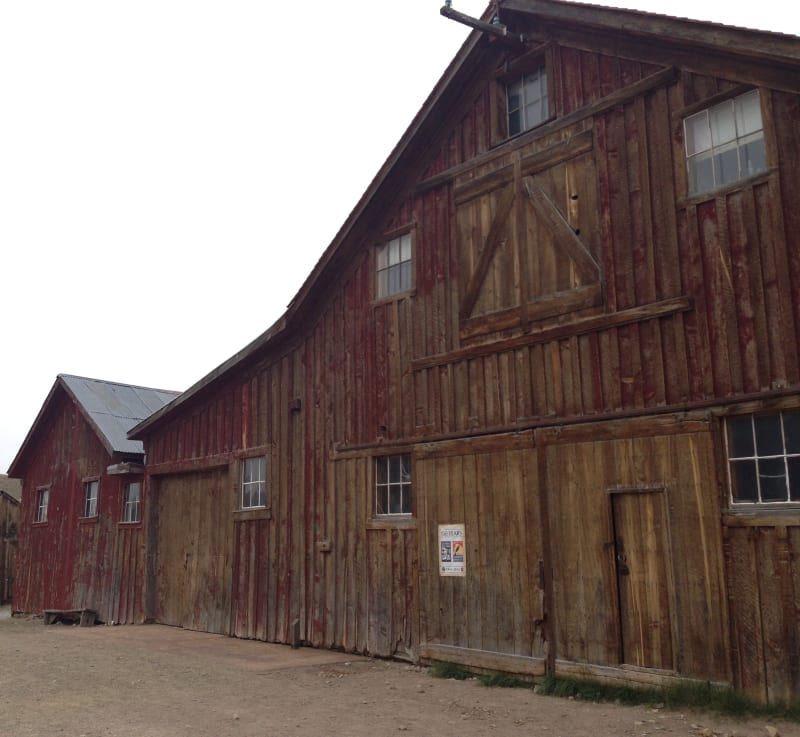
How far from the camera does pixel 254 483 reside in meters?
14.0

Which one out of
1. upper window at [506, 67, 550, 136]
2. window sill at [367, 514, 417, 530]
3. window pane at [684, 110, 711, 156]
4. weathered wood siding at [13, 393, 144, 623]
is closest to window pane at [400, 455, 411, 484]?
window sill at [367, 514, 417, 530]

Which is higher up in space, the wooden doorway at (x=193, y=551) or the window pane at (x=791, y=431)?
the window pane at (x=791, y=431)

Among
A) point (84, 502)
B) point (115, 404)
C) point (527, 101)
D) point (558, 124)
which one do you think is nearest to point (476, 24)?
point (527, 101)

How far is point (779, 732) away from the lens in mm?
6582

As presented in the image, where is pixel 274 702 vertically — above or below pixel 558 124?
below

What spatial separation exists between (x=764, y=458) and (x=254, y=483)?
8870 mm

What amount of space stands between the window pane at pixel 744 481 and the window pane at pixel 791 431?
1.24ft

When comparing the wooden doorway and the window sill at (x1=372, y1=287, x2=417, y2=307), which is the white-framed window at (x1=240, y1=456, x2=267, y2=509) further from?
the window sill at (x1=372, y1=287, x2=417, y2=307)

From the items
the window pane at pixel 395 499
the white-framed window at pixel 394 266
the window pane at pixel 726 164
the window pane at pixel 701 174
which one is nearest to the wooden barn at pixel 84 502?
the window pane at pixel 395 499

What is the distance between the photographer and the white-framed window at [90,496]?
1906 cm

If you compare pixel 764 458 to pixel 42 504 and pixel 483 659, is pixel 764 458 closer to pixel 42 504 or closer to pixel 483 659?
pixel 483 659

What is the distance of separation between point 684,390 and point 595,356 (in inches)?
45.1

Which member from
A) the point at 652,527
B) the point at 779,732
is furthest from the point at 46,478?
the point at 779,732

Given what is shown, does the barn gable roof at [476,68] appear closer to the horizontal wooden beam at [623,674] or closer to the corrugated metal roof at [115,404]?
the corrugated metal roof at [115,404]
